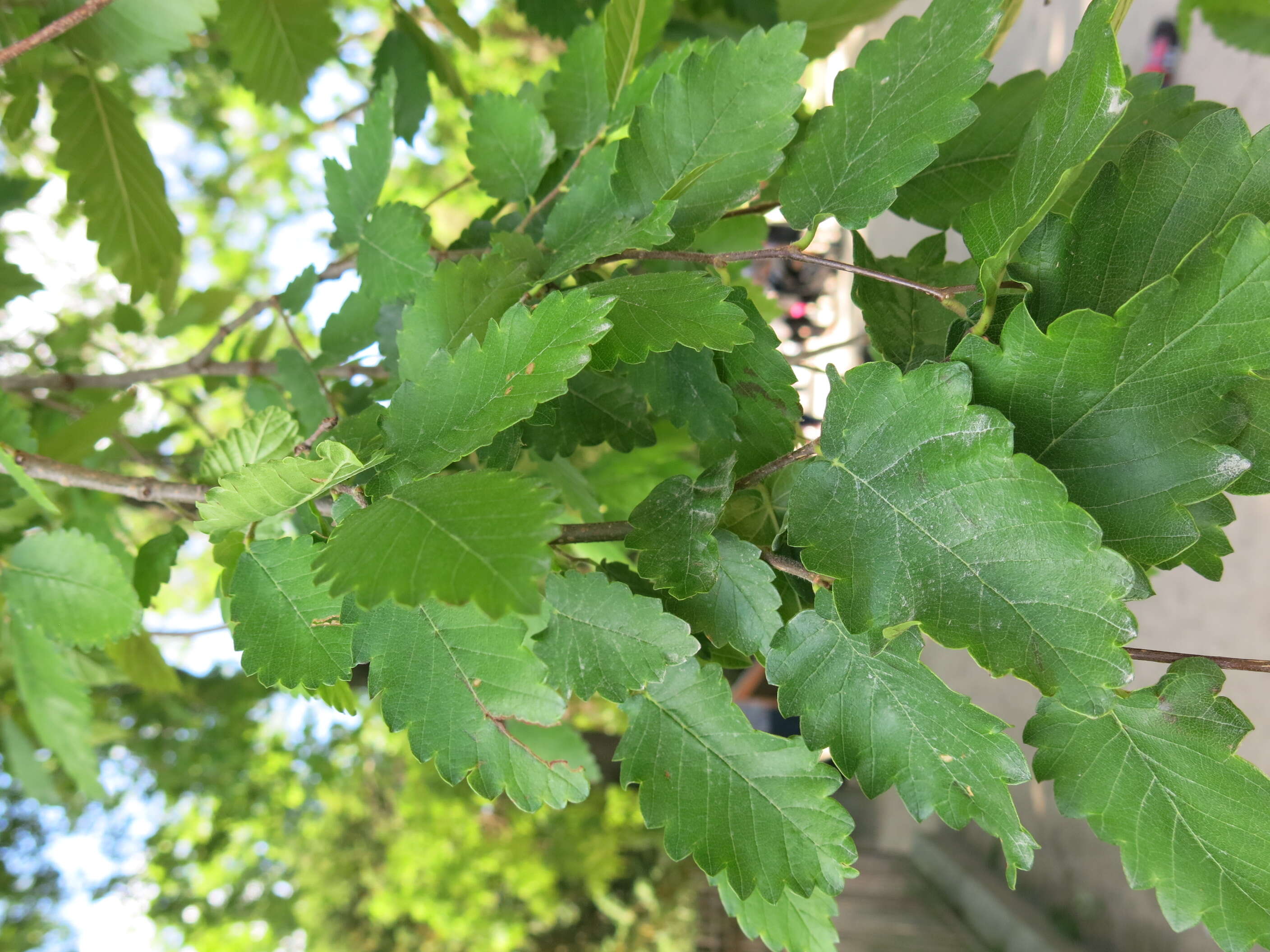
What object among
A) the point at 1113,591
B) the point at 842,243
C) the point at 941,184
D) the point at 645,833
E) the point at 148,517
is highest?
the point at 941,184

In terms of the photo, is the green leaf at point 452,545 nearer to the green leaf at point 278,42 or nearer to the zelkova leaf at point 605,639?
the zelkova leaf at point 605,639

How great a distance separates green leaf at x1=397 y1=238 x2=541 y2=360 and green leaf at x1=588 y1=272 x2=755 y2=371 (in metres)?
0.06

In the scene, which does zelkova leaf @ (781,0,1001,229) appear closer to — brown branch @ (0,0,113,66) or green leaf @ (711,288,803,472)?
green leaf @ (711,288,803,472)

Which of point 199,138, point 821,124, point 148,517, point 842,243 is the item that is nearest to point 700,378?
point 821,124

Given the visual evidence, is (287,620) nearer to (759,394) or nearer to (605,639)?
(605,639)

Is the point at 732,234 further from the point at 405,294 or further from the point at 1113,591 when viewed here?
the point at 1113,591

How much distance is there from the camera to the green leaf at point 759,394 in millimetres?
442

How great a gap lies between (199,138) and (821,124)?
10.1 ft

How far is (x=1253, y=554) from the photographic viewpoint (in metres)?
1.57

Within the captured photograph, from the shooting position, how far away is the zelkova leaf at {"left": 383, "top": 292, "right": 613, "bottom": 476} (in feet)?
1.09

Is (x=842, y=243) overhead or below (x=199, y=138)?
below

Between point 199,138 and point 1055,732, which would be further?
point 199,138

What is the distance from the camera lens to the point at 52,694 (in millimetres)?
683

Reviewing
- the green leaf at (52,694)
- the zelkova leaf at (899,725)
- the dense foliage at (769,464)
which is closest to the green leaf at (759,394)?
the dense foliage at (769,464)
